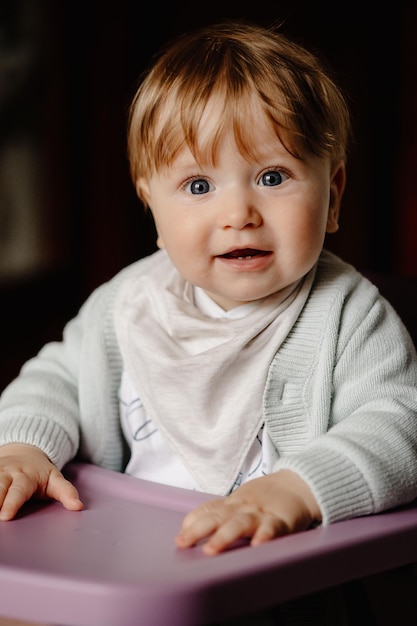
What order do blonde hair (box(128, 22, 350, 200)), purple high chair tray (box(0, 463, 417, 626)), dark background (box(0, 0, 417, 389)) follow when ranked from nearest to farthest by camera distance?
1. purple high chair tray (box(0, 463, 417, 626))
2. blonde hair (box(128, 22, 350, 200))
3. dark background (box(0, 0, 417, 389))

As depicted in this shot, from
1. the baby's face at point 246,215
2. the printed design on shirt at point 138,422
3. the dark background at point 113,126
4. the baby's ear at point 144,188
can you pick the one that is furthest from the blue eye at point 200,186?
the dark background at point 113,126

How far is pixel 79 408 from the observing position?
956mm

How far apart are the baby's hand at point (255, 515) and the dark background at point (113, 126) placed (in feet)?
5.10

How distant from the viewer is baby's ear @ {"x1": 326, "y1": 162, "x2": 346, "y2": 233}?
2.99 ft

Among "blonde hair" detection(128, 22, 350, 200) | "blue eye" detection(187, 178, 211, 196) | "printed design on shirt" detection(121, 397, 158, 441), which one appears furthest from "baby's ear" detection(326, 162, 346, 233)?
"printed design on shirt" detection(121, 397, 158, 441)

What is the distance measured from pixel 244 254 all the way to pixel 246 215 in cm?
5

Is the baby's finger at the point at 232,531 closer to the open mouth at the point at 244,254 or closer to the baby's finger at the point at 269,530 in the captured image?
the baby's finger at the point at 269,530

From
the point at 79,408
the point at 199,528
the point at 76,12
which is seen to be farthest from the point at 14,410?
the point at 76,12

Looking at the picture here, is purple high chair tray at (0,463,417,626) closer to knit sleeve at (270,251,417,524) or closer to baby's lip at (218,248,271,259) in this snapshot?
knit sleeve at (270,251,417,524)

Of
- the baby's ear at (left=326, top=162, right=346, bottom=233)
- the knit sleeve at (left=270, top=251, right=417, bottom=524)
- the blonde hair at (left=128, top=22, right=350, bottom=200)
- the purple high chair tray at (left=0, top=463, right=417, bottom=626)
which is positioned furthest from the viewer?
the baby's ear at (left=326, top=162, right=346, bottom=233)

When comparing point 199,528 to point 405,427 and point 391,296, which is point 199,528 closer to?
point 405,427

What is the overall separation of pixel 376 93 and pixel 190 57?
150cm

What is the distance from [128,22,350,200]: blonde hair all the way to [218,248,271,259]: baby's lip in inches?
3.3

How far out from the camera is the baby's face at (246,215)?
0.81m
